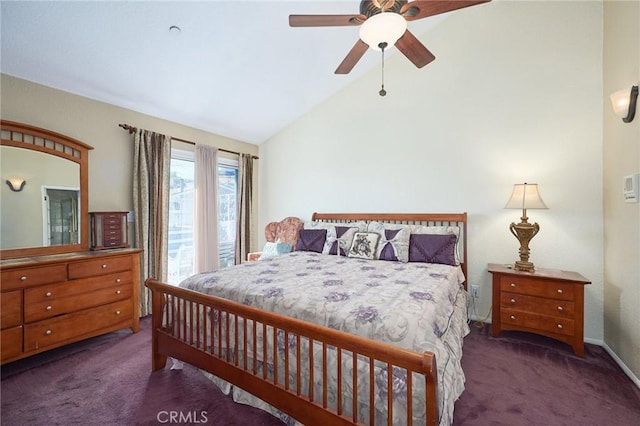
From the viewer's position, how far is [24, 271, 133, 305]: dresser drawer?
7.07 feet

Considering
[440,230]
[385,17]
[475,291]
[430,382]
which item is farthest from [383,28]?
[475,291]

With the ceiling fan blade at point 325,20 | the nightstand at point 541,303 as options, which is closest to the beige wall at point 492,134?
the nightstand at point 541,303

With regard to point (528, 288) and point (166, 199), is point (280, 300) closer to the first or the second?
point (528, 288)

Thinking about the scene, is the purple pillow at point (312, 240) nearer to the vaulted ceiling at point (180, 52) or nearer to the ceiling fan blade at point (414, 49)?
the vaulted ceiling at point (180, 52)

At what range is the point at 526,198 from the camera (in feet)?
8.54

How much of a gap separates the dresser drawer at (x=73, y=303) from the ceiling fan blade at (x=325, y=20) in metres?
2.86

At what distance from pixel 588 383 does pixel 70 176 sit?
4788mm

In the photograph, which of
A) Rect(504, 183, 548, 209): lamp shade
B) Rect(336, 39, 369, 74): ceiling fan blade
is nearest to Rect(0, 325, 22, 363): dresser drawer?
Rect(336, 39, 369, 74): ceiling fan blade

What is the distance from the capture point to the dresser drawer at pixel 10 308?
2.01 metres

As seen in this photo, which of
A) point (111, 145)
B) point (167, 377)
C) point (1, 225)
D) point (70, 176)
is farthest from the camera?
point (111, 145)

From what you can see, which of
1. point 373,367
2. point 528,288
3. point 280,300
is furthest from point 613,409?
point 280,300

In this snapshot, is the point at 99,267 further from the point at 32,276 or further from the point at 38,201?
the point at 38,201

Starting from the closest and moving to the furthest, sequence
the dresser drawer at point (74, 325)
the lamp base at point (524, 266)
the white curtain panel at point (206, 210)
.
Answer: the dresser drawer at point (74, 325)
the lamp base at point (524, 266)
the white curtain panel at point (206, 210)

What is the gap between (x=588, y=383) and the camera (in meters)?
1.95
